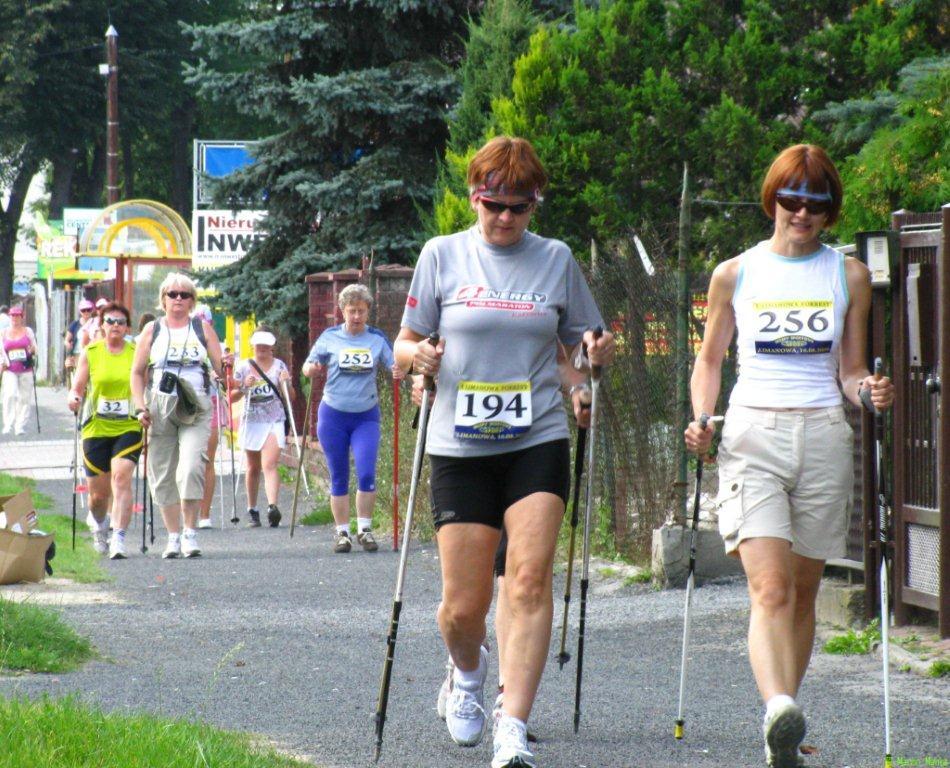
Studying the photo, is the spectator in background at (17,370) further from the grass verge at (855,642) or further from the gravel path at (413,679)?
the grass verge at (855,642)

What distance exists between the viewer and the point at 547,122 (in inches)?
682

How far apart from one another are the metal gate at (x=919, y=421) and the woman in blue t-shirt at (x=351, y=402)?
Answer: 5.80m

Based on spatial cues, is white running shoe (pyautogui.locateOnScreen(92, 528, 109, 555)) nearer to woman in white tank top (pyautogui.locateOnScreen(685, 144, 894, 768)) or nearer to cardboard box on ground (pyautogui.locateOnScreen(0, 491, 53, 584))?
cardboard box on ground (pyautogui.locateOnScreen(0, 491, 53, 584))

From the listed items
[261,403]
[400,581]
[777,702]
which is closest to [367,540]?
[261,403]

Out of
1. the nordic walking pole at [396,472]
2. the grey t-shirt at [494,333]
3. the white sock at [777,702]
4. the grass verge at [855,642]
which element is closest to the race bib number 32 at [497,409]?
the grey t-shirt at [494,333]

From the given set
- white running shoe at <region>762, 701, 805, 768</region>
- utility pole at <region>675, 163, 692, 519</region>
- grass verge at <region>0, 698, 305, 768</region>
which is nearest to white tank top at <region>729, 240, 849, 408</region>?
white running shoe at <region>762, 701, 805, 768</region>

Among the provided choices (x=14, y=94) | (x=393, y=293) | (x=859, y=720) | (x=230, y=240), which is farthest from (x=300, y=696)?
(x=14, y=94)

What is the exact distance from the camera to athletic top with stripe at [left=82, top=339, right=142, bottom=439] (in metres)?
13.4

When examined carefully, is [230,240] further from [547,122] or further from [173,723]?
[173,723]

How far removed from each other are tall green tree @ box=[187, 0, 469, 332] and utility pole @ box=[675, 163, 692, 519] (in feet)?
33.3

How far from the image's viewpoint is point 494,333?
18.9ft

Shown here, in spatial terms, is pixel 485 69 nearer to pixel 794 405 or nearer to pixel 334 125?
pixel 334 125

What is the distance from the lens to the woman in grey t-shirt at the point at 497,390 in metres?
5.70

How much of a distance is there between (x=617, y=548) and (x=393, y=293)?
5871mm
